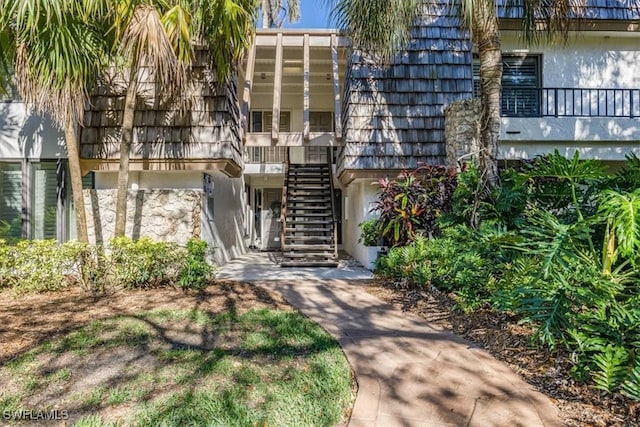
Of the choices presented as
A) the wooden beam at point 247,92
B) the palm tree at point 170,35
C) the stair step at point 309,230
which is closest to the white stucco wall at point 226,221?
the wooden beam at point 247,92

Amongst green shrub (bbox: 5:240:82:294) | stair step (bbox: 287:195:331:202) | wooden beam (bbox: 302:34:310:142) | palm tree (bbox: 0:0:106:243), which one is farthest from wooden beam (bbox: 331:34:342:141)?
green shrub (bbox: 5:240:82:294)

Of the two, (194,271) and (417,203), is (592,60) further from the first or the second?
(194,271)

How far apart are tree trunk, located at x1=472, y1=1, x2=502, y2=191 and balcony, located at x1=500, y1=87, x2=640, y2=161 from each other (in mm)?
3043

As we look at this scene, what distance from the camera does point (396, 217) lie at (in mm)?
7109

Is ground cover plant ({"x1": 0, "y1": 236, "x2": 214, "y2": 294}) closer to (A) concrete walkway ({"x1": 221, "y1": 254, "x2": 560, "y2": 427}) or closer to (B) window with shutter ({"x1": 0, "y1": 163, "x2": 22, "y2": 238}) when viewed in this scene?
(B) window with shutter ({"x1": 0, "y1": 163, "x2": 22, "y2": 238})

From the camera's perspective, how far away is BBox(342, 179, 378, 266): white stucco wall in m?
8.76

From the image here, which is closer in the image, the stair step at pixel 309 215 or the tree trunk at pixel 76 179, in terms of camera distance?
the tree trunk at pixel 76 179

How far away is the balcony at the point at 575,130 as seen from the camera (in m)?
8.37

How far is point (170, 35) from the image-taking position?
215 inches

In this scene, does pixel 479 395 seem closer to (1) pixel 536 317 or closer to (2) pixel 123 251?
(1) pixel 536 317

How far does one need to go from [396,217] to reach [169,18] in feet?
16.0

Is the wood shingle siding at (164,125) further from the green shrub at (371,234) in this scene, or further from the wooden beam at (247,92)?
the green shrub at (371,234)

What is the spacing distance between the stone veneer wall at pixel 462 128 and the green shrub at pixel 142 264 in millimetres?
5527

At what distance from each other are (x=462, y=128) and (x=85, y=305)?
716 centimetres
